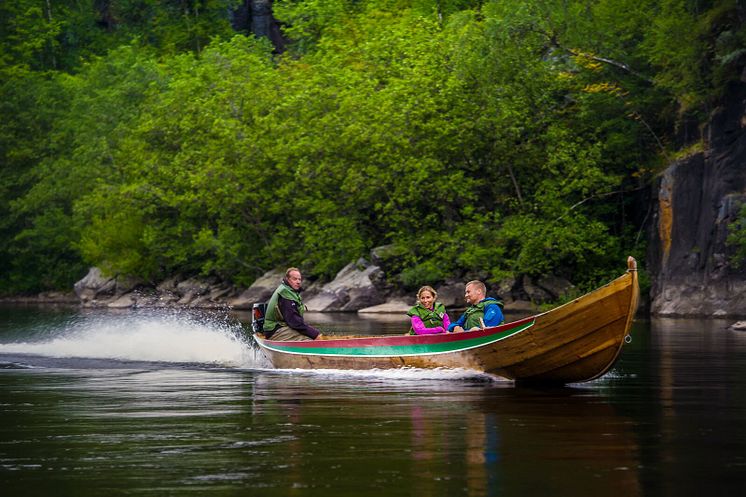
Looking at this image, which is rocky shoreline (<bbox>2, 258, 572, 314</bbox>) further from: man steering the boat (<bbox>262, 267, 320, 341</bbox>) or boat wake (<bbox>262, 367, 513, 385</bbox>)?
boat wake (<bbox>262, 367, 513, 385</bbox>)

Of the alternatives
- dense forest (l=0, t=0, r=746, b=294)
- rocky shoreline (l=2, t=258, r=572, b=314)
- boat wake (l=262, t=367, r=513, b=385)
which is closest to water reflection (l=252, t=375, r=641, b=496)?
boat wake (l=262, t=367, r=513, b=385)

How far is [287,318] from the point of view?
23281 mm

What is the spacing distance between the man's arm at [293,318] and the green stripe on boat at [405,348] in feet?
1.55

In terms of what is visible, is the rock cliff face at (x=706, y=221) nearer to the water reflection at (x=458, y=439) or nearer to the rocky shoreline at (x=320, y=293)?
the rocky shoreline at (x=320, y=293)

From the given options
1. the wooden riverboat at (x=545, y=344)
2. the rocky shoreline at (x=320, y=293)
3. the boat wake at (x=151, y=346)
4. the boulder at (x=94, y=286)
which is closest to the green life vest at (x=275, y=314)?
the boat wake at (x=151, y=346)

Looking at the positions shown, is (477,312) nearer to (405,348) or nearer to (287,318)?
(405,348)

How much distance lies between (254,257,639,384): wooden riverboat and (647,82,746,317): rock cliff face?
23049 mm

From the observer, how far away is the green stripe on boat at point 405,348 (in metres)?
19.5

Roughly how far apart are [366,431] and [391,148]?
40380mm

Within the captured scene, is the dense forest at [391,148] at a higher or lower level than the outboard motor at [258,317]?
higher

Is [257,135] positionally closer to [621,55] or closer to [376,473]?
[621,55]

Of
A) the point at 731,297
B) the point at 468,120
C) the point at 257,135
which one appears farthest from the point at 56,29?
the point at 731,297

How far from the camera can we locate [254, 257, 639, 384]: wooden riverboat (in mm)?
18688

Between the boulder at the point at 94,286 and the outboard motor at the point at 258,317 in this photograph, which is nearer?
the outboard motor at the point at 258,317
